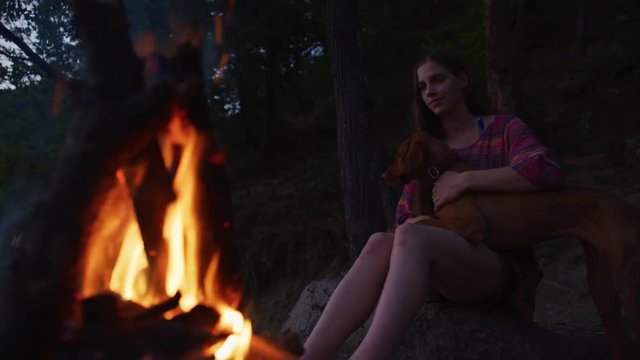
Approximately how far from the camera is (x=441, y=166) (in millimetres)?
3059

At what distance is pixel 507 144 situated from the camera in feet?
10.00

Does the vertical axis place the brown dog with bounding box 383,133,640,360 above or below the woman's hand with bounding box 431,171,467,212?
below

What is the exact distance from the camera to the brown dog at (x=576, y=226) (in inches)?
108

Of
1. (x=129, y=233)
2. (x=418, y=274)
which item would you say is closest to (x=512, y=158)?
(x=418, y=274)

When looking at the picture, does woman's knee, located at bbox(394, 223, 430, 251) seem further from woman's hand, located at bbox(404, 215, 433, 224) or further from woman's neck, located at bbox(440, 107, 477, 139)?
woman's neck, located at bbox(440, 107, 477, 139)

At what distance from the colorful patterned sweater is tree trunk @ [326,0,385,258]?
284cm

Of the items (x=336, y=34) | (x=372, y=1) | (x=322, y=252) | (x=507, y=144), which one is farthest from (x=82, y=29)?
(x=372, y=1)

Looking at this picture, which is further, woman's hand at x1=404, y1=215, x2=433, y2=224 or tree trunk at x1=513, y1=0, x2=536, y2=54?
tree trunk at x1=513, y1=0, x2=536, y2=54

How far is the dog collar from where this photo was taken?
306 centimetres

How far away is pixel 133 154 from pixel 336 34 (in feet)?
12.4

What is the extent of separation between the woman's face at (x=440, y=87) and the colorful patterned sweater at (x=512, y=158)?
20cm

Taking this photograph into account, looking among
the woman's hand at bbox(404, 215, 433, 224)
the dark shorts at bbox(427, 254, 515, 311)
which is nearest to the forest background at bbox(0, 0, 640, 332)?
the woman's hand at bbox(404, 215, 433, 224)

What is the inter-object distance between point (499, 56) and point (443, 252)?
4.42 metres

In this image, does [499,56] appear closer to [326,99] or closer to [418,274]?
→ [418,274]
